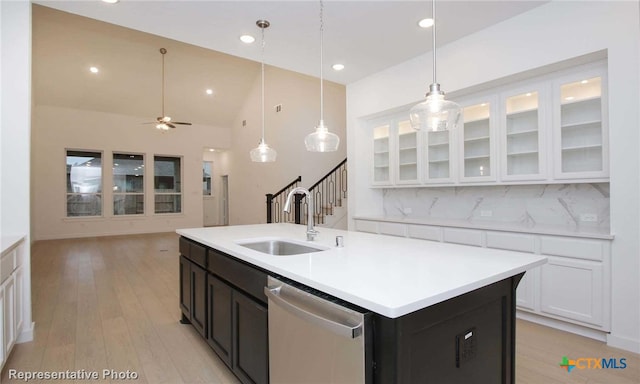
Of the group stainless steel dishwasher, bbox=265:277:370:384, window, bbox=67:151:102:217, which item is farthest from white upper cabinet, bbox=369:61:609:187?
window, bbox=67:151:102:217

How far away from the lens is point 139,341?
2.80 m

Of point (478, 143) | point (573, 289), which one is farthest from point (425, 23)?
point (573, 289)

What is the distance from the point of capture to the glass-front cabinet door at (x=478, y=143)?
12.0 feet

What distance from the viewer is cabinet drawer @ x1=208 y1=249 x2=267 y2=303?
1.82 m

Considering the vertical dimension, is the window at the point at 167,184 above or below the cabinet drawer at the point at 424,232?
above

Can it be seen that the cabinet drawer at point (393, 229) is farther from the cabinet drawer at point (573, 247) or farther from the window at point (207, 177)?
the window at point (207, 177)

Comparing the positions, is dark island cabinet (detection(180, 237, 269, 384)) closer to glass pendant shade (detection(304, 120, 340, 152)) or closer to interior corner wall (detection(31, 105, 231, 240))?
glass pendant shade (detection(304, 120, 340, 152))

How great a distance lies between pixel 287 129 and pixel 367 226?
4263 mm

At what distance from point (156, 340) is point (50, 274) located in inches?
135

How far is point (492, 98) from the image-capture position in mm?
3658

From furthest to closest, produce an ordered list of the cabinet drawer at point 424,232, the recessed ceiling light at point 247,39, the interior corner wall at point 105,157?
the interior corner wall at point 105,157
the cabinet drawer at point 424,232
the recessed ceiling light at point 247,39

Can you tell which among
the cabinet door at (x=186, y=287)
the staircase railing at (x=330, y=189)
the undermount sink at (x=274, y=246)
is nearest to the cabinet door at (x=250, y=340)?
the undermount sink at (x=274, y=246)

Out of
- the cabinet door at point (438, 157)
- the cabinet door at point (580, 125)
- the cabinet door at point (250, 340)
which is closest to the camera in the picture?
the cabinet door at point (250, 340)

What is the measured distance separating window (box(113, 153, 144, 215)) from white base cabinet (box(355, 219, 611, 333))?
9.56 metres
